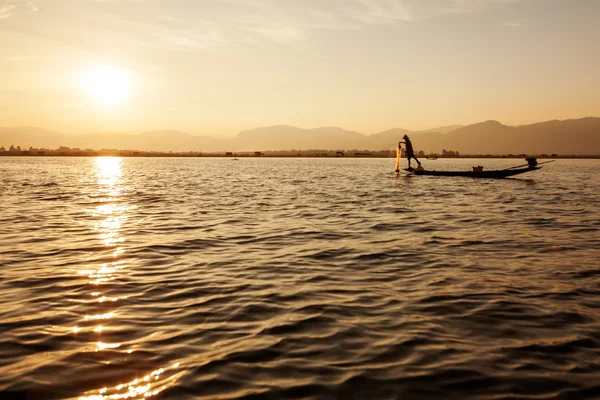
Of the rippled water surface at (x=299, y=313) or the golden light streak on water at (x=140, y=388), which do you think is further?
the rippled water surface at (x=299, y=313)

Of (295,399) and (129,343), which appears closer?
(295,399)

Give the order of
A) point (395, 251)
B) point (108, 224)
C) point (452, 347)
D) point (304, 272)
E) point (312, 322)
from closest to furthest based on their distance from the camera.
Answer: point (452, 347)
point (312, 322)
point (304, 272)
point (395, 251)
point (108, 224)

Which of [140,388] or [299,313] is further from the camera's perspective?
[299,313]

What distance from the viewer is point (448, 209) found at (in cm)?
2278

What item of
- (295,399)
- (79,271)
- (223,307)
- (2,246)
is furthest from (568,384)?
(2,246)

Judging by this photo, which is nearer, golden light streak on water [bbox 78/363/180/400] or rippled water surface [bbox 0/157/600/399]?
golden light streak on water [bbox 78/363/180/400]

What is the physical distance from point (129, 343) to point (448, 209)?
64.0 ft

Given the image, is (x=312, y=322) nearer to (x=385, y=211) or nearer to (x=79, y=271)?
(x=79, y=271)

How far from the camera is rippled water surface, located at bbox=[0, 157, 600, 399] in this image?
5.10 meters

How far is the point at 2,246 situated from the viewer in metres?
12.9

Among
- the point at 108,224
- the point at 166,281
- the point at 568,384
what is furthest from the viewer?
the point at 108,224

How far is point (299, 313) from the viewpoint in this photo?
7.33 metres

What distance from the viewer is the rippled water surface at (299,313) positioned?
16.7 ft

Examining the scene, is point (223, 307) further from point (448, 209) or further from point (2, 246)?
point (448, 209)
